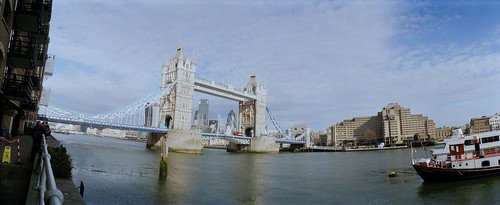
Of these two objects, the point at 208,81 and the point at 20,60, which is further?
the point at 208,81

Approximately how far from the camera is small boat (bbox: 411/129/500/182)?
967 inches

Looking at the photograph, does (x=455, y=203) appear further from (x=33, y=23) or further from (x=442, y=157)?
(x=33, y=23)

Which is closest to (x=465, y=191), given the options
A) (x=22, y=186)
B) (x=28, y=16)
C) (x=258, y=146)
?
(x=22, y=186)

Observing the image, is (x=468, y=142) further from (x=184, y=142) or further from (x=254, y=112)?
(x=254, y=112)

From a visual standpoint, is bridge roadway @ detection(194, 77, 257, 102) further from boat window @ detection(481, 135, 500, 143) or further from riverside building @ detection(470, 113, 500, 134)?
riverside building @ detection(470, 113, 500, 134)

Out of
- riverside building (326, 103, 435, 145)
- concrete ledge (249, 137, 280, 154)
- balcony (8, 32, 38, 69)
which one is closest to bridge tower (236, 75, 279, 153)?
concrete ledge (249, 137, 280, 154)

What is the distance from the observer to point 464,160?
82.7 feet

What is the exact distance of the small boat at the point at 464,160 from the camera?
2456 centimetres

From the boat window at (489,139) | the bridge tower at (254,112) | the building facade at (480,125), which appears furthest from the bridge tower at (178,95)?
the building facade at (480,125)

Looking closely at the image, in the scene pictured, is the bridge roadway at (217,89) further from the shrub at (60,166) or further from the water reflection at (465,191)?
the shrub at (60,166)

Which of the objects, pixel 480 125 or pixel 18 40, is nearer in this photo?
pixel 18 40

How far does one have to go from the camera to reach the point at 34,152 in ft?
41.9

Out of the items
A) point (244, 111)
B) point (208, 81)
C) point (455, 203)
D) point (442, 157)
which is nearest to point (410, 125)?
point (244, 111)

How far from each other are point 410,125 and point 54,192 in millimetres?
205208
